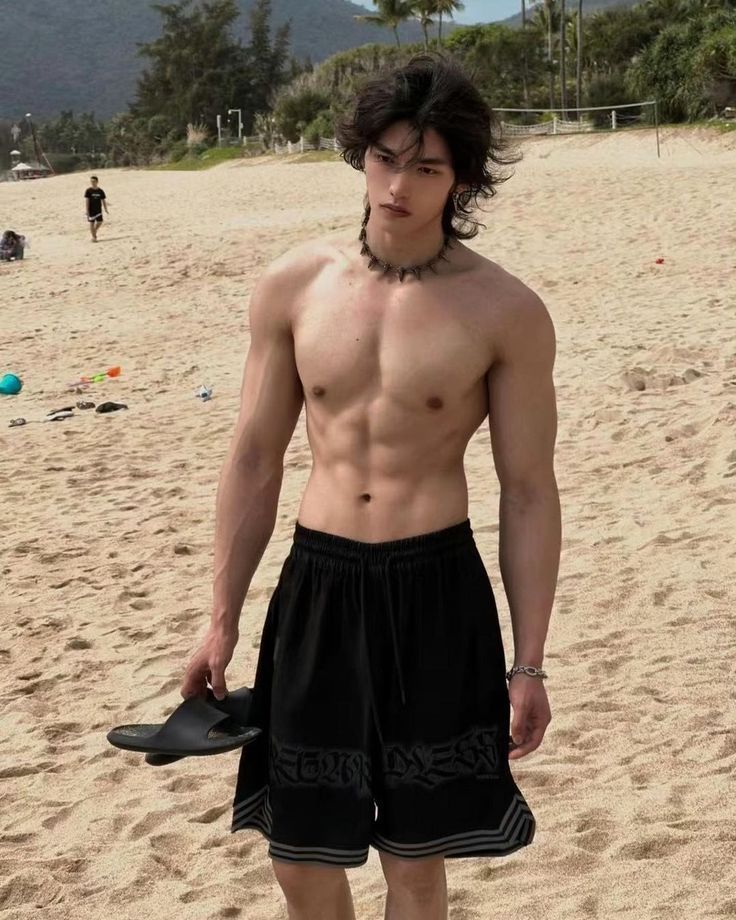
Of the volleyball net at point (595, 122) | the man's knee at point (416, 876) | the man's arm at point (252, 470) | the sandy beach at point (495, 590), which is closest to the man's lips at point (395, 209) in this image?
the man's arm at point (252, 470)

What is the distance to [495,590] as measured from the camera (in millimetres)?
5809

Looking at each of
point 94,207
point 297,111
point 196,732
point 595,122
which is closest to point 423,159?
point 196,732

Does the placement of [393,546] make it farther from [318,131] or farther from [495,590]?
[318,131]

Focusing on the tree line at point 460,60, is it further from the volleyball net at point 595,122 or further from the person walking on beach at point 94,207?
the person walking on beach at point 94,207

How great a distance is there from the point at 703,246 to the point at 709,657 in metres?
10.5

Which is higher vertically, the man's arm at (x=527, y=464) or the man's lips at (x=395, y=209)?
the man's lips at (x=395, y=209)

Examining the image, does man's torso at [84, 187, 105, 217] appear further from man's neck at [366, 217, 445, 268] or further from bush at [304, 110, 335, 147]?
bush at [304, 110, 335, 147]

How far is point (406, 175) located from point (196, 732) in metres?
1.07

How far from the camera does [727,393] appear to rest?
28.0 ft

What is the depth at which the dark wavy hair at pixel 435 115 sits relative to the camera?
219 cm

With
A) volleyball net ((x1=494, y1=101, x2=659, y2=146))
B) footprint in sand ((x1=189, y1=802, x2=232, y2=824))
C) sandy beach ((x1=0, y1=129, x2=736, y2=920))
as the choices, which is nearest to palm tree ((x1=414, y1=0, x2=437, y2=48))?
volleyball net ((x1=494, y1=101, x2=659, y2=146))

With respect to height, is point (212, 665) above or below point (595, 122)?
below

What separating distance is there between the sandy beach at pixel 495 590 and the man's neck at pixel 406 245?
193 cm

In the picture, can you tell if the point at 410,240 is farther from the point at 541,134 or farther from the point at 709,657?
the point at 541,134
